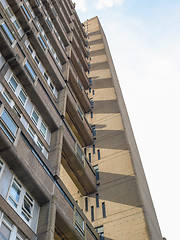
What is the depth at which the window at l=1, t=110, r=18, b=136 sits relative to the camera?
12812 millimetres

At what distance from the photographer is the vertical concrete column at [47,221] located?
1217cm

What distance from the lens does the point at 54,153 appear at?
57.7 ft

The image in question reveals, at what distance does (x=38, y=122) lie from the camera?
18109 mm

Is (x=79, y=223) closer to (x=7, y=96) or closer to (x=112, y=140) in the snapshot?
(x=7, y=96)

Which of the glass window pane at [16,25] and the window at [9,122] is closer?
the window at [9,122]

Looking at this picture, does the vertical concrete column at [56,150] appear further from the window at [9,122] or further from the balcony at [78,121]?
the balcony at [78,121]

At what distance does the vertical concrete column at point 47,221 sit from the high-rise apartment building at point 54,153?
0.04m

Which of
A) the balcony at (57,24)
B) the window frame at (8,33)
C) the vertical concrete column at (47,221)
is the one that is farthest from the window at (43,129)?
the balcony at (57,24)

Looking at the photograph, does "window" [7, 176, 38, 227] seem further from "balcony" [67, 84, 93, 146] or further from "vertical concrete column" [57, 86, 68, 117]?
"balcony" [67, 84, 93, 146]

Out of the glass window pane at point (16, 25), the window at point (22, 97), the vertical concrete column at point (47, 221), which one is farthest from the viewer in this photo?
the glass window pane at point (16, 25)

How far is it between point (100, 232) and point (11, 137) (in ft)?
34.4

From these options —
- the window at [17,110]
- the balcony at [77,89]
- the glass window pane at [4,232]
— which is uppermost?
the balcony at [77,89]

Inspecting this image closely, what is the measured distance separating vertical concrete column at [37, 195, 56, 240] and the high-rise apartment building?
0.14 feet

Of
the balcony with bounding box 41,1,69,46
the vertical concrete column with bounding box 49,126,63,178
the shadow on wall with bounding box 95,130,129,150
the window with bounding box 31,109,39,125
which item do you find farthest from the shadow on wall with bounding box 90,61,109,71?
the window with bounding box 31,109,39,125
